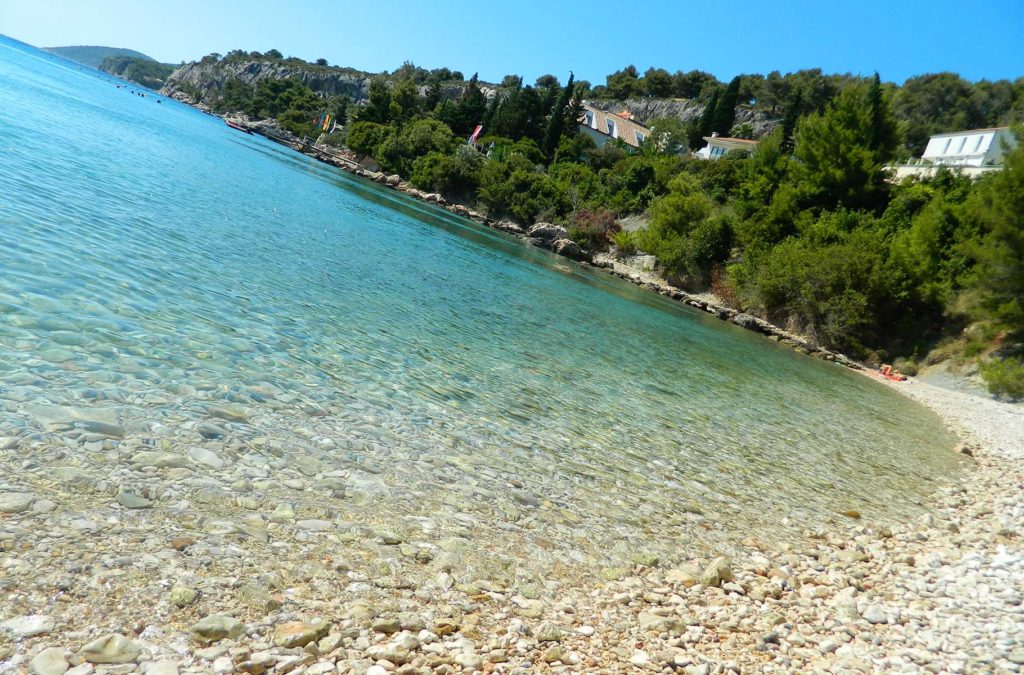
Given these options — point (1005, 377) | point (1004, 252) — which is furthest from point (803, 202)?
point (1005, 377)

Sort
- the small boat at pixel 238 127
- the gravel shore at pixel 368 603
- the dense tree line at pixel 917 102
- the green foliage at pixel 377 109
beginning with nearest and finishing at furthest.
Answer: the gravel shore at pixel 368 603 → the dense tree line at pixel 917 102 → the green foliage at pixel 377 109 → the small boat at pixel 238 127

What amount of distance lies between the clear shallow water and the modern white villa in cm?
4544

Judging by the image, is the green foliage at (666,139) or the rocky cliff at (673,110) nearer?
the green foliage at (666,139)

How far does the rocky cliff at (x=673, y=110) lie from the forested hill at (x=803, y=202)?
10.9 m

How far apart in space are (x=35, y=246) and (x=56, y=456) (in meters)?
7.80

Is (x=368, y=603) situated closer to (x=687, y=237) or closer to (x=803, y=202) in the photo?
(x=687, y=237)

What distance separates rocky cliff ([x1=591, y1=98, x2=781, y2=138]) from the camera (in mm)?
121062

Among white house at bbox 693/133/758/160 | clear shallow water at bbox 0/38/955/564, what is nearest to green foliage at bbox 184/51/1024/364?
white house at bbox 693/133/758/160

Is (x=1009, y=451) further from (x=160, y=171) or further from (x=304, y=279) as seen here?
(x=160, y=171)

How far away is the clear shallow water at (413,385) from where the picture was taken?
21.8 ft

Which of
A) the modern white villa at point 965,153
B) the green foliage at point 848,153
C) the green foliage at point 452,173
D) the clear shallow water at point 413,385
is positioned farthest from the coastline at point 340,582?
the green foliage at point 452,173

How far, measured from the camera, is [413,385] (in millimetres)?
9570

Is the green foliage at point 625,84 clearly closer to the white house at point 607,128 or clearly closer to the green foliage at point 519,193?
the white house at point 607,128

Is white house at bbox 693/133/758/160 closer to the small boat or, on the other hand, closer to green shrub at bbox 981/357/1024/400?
green shrub at bbox 981/357/1024/400
